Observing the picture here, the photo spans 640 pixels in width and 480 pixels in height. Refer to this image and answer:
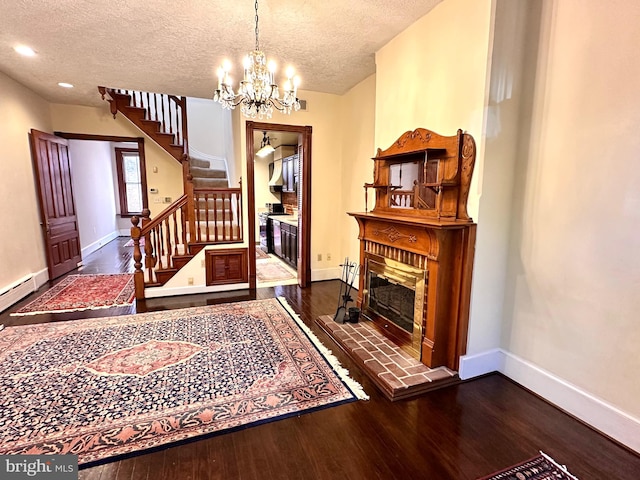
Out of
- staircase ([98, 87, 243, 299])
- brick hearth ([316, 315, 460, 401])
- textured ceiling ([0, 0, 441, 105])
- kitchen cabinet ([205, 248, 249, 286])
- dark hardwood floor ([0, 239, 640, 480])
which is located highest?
textured ceiling ([0, 0, 441, 105])

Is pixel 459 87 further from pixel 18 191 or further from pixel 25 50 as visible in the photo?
pixel 18 191

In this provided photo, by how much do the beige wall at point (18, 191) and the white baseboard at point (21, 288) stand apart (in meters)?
0.06

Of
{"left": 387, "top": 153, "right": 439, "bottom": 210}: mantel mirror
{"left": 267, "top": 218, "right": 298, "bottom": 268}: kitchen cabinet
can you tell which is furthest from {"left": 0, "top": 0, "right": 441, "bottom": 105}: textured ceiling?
{"left": 267, "top": 218, "right": 298, "bottom": 268}: kitchen cabinet

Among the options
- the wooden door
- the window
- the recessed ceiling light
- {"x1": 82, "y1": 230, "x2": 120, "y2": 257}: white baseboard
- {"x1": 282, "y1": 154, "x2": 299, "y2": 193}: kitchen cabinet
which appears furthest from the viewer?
the window

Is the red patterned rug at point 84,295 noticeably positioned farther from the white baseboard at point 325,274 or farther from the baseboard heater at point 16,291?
the white baseboard at point 325,274

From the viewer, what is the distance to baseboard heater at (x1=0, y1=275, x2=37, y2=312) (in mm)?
3881

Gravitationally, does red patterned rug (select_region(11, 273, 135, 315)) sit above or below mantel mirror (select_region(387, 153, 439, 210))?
below

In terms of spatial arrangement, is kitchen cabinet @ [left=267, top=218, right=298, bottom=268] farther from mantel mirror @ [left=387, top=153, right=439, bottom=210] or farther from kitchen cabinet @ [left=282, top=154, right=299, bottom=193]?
mantel mirror @ [left=387, top=153, right=439, bottom=210]

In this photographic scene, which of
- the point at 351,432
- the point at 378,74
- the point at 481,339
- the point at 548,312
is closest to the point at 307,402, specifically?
the point at 351,432

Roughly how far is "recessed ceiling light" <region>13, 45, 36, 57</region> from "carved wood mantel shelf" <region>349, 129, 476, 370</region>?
3.94 meters

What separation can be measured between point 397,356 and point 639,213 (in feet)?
6.14

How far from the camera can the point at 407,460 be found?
1743 mm

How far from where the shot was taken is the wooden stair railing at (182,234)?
13.8 ft

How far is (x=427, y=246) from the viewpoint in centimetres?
246
